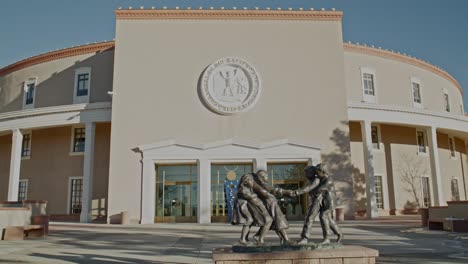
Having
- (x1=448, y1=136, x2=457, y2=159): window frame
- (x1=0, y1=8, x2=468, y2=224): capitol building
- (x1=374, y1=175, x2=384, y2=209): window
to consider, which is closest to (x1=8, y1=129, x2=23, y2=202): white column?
(x1=0, y1=8, x2=468, y2=224): capitol building

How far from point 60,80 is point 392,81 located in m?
23.8

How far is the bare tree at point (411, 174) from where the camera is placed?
92.3 feet

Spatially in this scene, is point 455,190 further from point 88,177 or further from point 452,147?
point 88,177

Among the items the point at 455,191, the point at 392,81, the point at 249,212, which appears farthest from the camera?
the point at 455,191

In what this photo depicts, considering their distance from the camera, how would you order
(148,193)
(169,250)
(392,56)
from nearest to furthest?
1. (169,250)
2. (148,193)
3. (392,56)

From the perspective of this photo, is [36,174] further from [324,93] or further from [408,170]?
[408,170]

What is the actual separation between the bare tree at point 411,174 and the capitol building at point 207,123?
0.12m

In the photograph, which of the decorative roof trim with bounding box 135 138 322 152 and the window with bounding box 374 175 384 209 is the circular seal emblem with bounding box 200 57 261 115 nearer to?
the decorative roof trim with bounding box 135 138 322 152

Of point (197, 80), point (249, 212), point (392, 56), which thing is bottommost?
point (249, 212)

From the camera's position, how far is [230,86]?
926 inches

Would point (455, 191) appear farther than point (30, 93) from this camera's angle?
Yes

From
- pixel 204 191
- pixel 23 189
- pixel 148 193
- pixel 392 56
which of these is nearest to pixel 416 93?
pixel 392 56

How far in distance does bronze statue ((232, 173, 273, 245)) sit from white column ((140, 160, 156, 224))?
49.7ft

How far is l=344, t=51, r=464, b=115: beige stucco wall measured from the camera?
28297 millimetres
